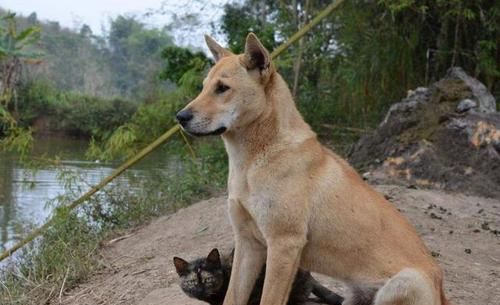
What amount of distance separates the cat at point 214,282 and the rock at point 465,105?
5.85 meters

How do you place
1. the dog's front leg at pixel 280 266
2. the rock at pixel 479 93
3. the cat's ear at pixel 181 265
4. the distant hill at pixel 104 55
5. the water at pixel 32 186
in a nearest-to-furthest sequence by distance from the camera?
the dog's front leg at pixel 280 266
the cat's ear at pixel 181 265
the water at pixel 32 186
the rock at pixel 479 93
the distant hill at pixel 104 55

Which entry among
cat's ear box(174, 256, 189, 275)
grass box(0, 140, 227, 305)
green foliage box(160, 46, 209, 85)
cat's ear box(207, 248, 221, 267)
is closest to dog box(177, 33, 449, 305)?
cat's ear box(207, 248, 221, 267)

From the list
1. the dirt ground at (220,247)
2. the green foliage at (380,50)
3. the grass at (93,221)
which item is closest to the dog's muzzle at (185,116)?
the dirt ground at (220,247)

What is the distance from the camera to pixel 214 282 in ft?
16.4

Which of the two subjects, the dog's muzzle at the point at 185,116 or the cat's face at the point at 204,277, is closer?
the dog's muzzle at the point at 185,116

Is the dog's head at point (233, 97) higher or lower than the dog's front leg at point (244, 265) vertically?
higher

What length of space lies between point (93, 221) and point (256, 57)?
631 cm

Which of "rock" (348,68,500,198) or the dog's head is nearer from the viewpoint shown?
the dog's head

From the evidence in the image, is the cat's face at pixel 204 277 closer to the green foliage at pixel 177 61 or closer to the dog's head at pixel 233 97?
the dog's head at pixel 233 97

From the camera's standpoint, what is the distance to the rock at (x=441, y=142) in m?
9.80

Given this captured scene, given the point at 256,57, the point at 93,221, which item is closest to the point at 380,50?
the point at 93,221

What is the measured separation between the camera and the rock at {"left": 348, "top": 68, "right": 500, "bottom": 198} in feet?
32.1

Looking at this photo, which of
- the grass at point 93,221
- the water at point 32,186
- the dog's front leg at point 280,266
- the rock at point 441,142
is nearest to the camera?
the dog's front leg at point 280,266

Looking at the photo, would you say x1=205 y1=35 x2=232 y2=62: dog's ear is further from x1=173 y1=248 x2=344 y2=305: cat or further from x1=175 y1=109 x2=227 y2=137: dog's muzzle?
x1=173 y1=248 x2=344 y2=305: cat
